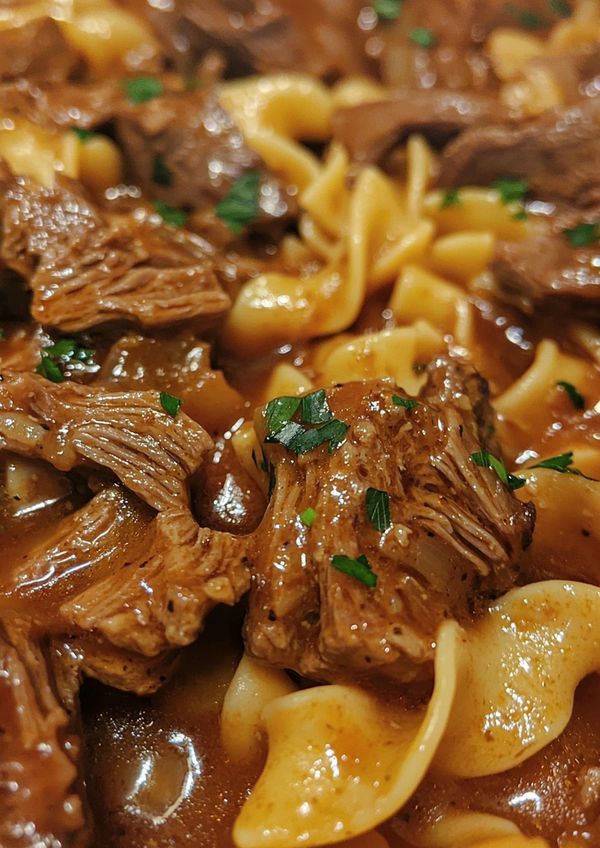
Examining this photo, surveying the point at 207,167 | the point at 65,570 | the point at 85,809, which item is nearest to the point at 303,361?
the point at 207,167

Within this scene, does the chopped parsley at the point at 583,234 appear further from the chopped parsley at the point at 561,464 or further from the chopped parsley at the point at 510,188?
the chopped parsley at the point at 561,464

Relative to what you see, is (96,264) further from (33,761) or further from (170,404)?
(33,761)

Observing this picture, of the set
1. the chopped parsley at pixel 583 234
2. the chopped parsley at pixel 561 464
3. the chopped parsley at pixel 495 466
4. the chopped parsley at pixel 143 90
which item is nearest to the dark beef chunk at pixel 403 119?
the chopped parsley at pixel 583 234

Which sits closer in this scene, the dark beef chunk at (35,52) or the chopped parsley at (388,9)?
the dark beef chunk at (35,52)

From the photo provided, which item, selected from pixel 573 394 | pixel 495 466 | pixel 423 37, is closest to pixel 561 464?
pixel 495 466

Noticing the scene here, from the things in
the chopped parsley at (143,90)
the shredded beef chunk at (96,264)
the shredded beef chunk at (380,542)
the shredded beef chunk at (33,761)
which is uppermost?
the chopped parsley at (143,90)

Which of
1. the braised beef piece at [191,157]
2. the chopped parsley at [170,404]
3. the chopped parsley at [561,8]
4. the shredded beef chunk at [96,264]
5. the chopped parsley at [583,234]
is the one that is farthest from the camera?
the chopped parsley at [561,8]

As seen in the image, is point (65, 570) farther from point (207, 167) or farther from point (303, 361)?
point (207, 167)
